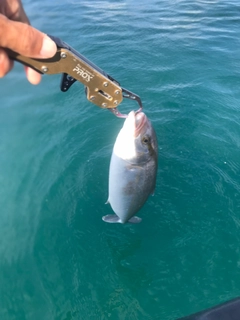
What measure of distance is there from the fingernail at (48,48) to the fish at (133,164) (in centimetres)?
106

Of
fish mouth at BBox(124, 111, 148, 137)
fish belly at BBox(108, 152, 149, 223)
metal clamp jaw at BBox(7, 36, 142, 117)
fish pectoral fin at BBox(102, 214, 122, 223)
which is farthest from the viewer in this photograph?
fish pectoral fin at BBox(102, 214, 122, 223)

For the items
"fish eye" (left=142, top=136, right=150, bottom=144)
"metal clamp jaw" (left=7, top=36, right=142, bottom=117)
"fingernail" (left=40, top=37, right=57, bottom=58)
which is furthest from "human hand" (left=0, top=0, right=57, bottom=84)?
"fish eye" (left=142, top=136, right=150, bottom=144)

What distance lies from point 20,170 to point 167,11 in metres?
10.6

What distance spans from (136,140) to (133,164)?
31cm

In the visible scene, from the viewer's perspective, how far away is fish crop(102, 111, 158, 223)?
10.5 feet

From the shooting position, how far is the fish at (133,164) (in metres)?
3.20

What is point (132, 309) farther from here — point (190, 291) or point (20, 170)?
point (20, 170)

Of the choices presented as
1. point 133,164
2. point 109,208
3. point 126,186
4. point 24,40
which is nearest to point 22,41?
point 24,40

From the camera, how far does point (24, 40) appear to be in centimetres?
211

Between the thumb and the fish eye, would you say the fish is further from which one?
the thumb

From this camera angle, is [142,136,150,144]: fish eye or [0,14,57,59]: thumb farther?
[142,136,150,144]: fish eye

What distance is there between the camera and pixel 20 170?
5.88 m

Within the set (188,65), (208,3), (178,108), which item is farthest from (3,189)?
(208,3)

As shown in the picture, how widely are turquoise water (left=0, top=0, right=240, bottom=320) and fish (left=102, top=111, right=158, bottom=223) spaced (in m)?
1.20
